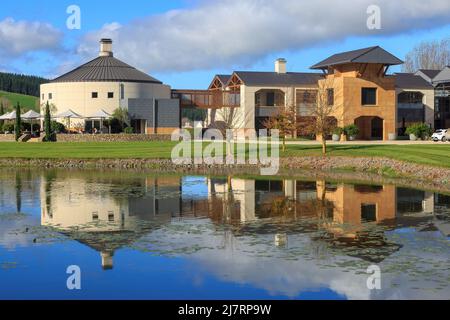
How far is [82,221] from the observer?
2045 cm

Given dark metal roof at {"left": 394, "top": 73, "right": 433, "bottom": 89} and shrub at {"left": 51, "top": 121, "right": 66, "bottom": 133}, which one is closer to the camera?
shrub at {"left": 51, "top": 121, "right": 66, "bottom": 133}

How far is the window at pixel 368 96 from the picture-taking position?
6775 centimetres

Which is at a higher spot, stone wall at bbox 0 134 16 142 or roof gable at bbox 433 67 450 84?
roof gable at bbox 433 67 450 84

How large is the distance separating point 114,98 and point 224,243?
69.8 metres

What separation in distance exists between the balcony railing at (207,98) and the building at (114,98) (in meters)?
1.99

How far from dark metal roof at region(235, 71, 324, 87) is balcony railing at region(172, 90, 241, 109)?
2711mm

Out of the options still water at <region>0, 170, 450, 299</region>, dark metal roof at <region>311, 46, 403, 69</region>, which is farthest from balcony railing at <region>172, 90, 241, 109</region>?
still water at <region>0, 170, 450, 299</region>

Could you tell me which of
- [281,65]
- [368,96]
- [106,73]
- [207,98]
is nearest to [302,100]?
[368,96]

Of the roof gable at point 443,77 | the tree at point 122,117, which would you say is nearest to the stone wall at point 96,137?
the tree at point 122,117

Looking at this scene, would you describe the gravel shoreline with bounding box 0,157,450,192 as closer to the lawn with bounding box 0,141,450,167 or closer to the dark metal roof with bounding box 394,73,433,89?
the lawn with bounding box 0,141,450,167

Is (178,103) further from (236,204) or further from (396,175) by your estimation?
(236,204)

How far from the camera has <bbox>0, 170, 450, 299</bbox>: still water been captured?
12727 mm

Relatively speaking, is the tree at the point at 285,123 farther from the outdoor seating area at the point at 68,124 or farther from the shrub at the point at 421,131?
the outdoor seating area at the point at 68,124
